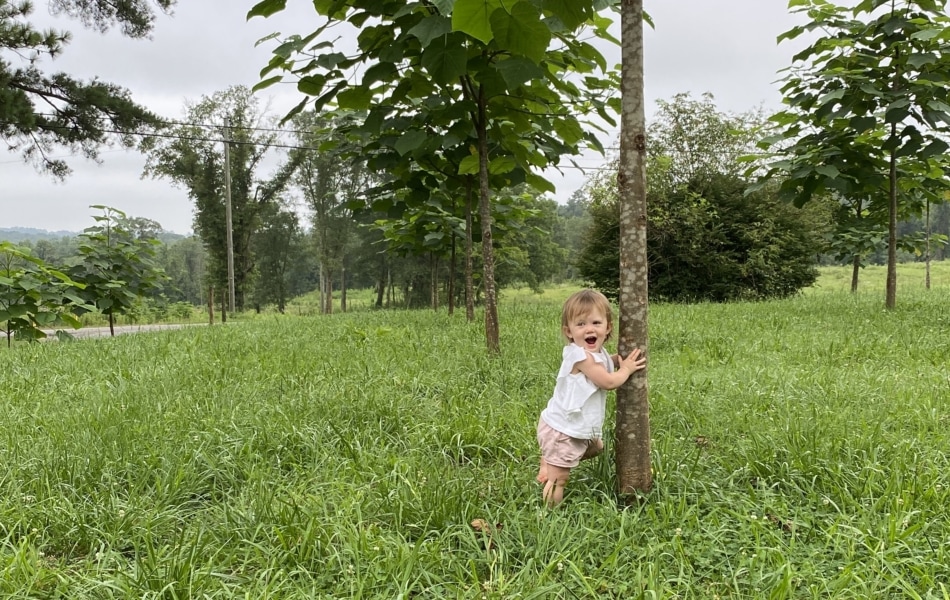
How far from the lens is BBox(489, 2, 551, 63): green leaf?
1.69 metres

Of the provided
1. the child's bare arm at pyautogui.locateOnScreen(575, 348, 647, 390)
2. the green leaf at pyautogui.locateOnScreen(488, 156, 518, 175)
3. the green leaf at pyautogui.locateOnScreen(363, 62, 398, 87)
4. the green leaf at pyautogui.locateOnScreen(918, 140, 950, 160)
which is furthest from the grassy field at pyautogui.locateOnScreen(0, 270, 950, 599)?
the green leaf at pyautogui.locateOnScreen(918, 140, 950, 160)

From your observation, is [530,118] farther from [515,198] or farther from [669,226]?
[669,226]

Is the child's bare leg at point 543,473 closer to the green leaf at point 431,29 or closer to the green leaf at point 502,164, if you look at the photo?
the green leaf at point 431,29

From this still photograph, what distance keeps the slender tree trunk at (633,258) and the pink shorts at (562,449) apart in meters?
0.19

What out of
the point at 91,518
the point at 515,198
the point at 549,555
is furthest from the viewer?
the point at 515,198

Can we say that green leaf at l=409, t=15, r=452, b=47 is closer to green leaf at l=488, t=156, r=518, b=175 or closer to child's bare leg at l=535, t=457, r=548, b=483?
green leaf at l=488, t=156, r=518, b=175

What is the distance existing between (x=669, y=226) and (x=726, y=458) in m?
13.3

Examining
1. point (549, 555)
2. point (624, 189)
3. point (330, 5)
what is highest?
point (330, 5)

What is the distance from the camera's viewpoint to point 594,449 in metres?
2.44

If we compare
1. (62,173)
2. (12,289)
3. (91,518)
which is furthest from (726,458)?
(62,173)

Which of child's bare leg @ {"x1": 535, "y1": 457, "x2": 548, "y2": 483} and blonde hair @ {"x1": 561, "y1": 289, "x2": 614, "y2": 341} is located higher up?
blonde hair @ {"x1": 561, "y1": 289, "x2": 614, "y2": 341}

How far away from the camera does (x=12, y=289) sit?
7.13 m

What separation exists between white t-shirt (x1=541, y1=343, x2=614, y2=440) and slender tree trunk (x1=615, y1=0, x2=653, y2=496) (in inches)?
3.8

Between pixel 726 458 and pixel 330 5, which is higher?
pixel 330 5
